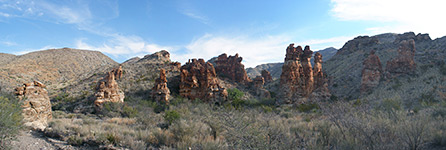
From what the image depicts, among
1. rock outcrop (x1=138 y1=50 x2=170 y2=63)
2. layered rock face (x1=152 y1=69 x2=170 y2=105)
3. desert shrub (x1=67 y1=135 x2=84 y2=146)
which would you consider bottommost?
desert shrub (x1=67 y1=135 x2=84 y2=146)

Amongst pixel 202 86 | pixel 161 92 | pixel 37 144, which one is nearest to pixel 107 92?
pixel 161 92

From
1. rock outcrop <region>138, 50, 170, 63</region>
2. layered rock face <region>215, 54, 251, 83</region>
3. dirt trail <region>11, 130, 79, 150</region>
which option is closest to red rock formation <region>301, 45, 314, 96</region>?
layered rock face <region>215, 54, 251, 83</region>

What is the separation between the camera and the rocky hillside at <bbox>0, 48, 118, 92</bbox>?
40947 millimetres

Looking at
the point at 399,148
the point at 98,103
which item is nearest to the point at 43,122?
the point at 98,103

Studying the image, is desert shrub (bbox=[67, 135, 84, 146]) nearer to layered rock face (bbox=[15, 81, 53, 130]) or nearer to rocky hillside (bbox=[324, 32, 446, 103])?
layered rock face (bbox=[15, 81, 53, 130])

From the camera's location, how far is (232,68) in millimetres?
35969

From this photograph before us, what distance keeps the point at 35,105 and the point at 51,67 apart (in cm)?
5804

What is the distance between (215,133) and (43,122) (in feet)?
28.1

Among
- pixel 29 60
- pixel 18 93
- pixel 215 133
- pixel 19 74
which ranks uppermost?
pixel 29 60

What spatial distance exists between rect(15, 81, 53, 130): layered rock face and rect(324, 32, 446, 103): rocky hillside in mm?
21798

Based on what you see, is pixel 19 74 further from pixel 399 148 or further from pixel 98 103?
pixel 399 148

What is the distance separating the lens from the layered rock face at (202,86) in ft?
78.5

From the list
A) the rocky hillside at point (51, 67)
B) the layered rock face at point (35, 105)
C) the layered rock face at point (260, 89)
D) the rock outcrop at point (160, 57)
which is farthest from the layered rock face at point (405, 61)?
the rocky hillside at point (51, 67)

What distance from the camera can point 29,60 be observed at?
54750 millimetres
